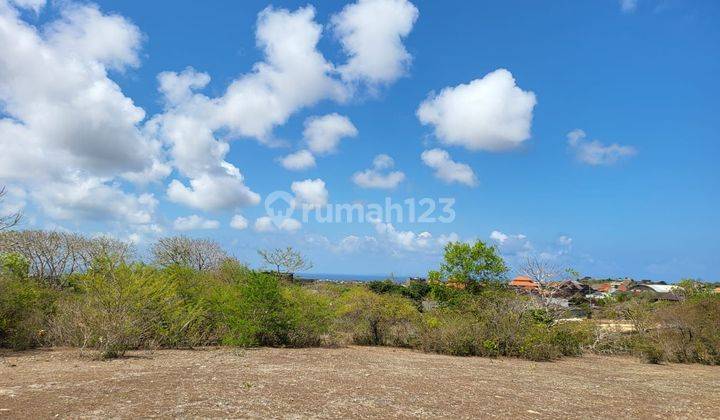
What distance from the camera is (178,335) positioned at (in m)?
14.2

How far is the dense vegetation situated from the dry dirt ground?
3.39 ft

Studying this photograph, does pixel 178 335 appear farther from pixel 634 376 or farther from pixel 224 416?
pixel 634 376

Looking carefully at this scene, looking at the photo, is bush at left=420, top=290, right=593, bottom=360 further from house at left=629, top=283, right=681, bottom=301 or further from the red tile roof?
house at left=629, top=283, right=681, bottom=301

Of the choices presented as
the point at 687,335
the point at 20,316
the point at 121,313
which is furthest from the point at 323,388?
the point at 687,335

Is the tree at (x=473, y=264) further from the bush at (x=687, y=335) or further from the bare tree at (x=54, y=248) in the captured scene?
the bare tree at (x=54, y=248)

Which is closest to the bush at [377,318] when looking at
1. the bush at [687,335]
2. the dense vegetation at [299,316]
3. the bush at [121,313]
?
the dense vegetation at [299,316]

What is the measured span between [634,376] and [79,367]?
44.0 ft

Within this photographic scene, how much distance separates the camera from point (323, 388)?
844 cm

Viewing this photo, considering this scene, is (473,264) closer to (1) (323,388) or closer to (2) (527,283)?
(2) (527,283)

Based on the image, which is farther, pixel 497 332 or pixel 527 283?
pixel 527 283

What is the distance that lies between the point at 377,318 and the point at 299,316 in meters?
3.48

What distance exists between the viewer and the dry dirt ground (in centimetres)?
679

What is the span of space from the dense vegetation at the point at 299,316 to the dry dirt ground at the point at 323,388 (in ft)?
3.39

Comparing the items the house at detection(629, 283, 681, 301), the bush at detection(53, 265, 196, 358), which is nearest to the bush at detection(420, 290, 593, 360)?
the house at detection(629, 283, 681, 301)
